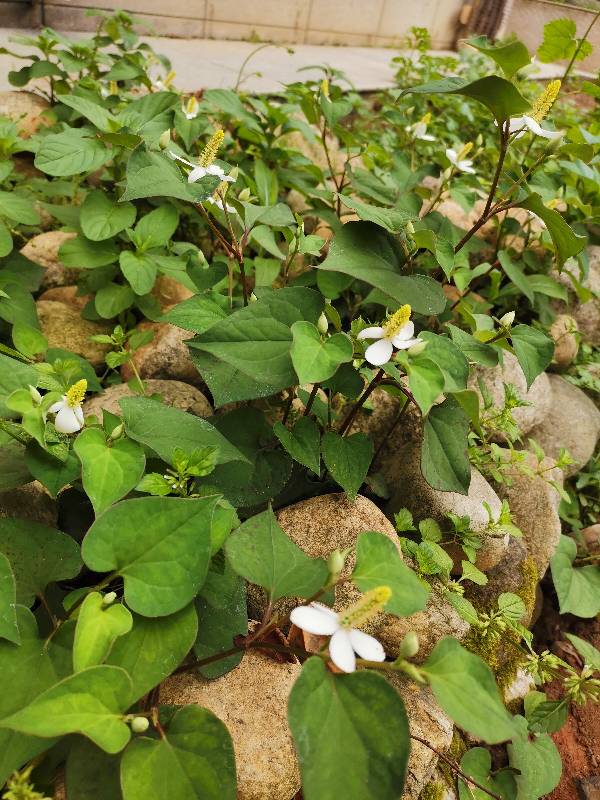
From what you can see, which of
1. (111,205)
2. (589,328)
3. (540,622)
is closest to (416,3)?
(589,328)

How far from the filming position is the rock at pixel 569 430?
80.5 inches

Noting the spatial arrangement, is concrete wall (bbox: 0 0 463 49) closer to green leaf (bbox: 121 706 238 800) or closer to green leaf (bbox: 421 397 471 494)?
green leaf (bbox: 421 397 471 494)

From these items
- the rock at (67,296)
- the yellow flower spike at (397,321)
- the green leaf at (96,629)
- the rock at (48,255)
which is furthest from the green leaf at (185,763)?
the rock at (48,255)

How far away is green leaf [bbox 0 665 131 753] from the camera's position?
2.17 ft

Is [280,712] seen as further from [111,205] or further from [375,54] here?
[375,54]

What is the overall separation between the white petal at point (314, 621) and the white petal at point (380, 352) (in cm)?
43

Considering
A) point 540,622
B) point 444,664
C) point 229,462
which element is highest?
point 444,664

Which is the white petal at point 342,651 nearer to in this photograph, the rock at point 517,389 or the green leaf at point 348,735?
the green leaf at point 348,735

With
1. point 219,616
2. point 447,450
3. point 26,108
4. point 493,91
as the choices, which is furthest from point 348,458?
point 26,108

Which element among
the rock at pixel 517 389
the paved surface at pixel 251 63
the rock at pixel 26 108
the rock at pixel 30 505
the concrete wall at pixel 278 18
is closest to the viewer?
the rock at pixel 30 505

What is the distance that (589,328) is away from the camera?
2.50m

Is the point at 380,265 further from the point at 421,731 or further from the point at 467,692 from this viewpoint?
the point at 421,731

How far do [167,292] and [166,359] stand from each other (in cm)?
33

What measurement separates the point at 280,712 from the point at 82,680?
16.7 inches
